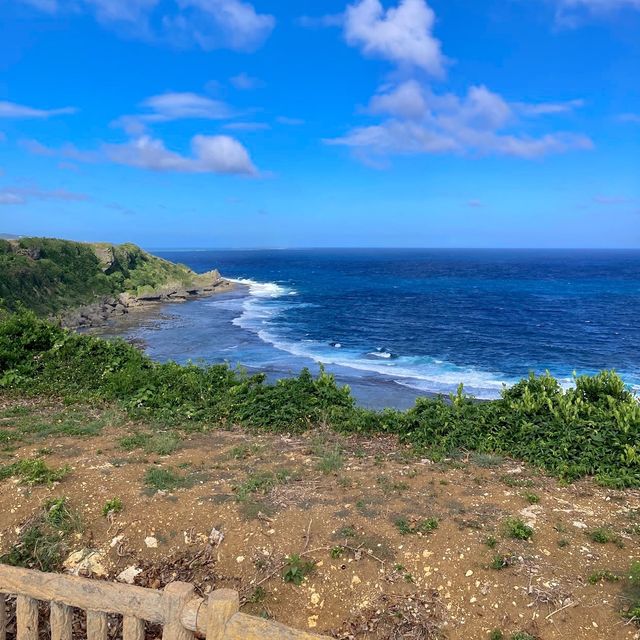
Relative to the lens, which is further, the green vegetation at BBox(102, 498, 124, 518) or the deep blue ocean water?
the deep blue ocean water

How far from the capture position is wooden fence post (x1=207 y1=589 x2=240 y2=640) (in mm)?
4293

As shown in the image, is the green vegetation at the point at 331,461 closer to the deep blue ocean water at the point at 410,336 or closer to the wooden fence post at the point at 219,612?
the wooden fence post at the point at 219,612

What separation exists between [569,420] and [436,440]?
2.75 metres

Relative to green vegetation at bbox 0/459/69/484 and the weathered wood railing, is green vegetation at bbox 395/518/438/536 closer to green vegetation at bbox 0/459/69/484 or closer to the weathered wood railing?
the weathered wood railing

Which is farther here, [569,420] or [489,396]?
[489,396]

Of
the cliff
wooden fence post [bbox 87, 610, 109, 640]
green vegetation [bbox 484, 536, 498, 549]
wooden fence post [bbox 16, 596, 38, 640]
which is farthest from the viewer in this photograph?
the cliff

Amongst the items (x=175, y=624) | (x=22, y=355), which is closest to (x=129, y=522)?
(x=175, y=624)

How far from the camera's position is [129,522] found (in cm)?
766

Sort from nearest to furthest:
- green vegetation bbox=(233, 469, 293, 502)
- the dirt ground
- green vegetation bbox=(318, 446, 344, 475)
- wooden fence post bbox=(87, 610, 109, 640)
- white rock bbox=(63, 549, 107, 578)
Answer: wooden fence post bbox=(87, 610, 109, 640), the dirt ground, white rock bbox=(63, 549, 107, 578), green vegetation bbox=(233, 469, 293, 502), green vegetation bbox=(318, 446, 344, 475)

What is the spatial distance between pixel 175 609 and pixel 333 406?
8372 millimetres

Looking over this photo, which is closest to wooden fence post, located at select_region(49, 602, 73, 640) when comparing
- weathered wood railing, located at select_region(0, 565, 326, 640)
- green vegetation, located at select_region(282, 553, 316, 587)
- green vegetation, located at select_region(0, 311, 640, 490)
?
weathered wood railing, located at select_region(0, 565, 326, 640)

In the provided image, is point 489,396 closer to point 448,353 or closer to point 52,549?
point 448,353

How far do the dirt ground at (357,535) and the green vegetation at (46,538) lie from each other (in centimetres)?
14

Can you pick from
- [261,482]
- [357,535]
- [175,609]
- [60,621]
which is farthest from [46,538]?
[357,535]
